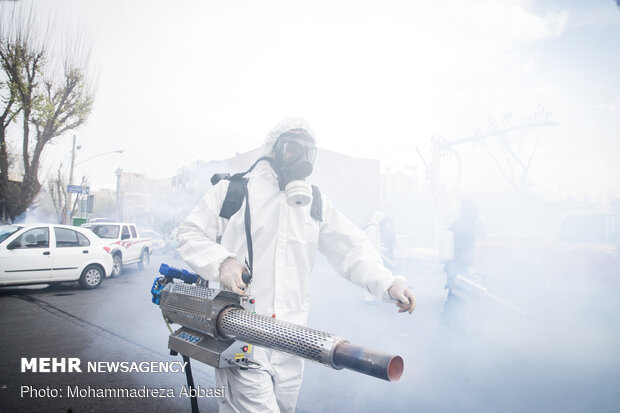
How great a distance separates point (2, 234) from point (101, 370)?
19.6 ft

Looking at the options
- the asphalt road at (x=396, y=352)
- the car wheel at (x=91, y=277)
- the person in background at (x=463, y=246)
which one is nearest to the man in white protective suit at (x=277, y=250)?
the asphalt road at (x=396, y=352)

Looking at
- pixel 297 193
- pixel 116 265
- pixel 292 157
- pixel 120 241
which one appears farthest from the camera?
pixel 120 241

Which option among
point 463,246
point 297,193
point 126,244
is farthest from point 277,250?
point 126,244

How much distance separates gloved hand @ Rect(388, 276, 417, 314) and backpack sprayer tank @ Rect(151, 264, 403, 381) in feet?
2.11

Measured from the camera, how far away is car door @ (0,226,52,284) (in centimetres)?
754

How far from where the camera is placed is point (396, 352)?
4641 mm

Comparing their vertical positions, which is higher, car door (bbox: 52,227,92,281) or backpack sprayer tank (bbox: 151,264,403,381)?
backpack sprayer tank (bbox: 151,264,403,381)

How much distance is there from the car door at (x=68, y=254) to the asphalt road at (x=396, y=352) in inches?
34.0

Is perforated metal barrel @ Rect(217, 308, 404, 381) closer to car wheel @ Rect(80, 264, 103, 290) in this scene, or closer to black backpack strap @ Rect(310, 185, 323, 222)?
black backpack strap @ Rect(310, 185, 323, 222)

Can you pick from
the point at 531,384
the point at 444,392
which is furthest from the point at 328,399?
the point at 531,384

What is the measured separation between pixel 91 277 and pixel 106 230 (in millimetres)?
3376

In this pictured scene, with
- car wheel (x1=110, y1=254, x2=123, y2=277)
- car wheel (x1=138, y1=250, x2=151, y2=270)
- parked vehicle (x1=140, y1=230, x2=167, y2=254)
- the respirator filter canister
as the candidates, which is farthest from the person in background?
parked vehicle (x1=140, y1=230, x2=167, y2=254)

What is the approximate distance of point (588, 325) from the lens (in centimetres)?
566

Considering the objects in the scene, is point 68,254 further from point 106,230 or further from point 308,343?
point 308,343
